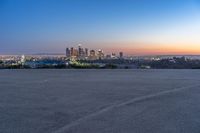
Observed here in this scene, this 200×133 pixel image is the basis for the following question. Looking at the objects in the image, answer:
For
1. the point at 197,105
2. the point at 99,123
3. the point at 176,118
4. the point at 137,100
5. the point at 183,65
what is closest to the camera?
the point at 99,123

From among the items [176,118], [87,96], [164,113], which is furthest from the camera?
[87,96]

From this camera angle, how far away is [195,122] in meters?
5.97

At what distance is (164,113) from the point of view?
6.75 meters

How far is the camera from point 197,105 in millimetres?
7691

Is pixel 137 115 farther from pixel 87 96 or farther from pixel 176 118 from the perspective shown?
pixel 87 96

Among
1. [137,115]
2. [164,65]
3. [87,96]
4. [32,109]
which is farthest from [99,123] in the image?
[164,65]

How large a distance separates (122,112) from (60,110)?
120cm

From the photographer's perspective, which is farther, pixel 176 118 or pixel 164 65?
pixel 164 65

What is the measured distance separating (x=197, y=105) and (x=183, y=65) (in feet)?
53.8

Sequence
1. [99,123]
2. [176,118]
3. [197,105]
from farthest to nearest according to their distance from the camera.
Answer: [197,105] → [176,118] → [99,123]

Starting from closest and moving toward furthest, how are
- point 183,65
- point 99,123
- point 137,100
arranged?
point 99,123
point 137,100
point 183,65

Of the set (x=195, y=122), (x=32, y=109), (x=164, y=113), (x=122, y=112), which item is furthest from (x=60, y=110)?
(x=195, y=122)

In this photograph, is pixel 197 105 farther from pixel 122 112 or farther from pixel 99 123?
pixel 99 123

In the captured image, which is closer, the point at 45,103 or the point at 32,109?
the point at 32,109
